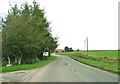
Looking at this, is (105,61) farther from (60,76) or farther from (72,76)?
(60,76)

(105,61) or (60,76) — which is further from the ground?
(60,76)

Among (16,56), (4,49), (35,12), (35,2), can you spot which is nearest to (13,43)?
(4,49)

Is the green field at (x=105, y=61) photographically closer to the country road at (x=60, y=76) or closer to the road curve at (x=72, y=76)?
the road curve at (x=72, y=76)

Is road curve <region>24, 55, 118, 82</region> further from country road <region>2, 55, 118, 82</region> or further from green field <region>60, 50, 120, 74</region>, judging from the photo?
green field <region>60, 50, 120, 74</region>

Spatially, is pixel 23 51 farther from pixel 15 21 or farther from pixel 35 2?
pixel 35 2

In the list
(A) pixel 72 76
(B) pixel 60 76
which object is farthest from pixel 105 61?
(B) pixel 60 76

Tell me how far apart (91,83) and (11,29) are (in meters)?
31.4

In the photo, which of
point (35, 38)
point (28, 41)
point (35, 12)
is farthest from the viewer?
point (35, 12)

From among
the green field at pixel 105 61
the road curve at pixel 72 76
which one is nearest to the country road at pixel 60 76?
the road curve at pixel 72 76

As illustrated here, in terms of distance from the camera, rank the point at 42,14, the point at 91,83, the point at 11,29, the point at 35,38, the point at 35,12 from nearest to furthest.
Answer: the point at 91,83
the point at 11,29
the point at 35,38
the point at 35,12
the point at 42,14

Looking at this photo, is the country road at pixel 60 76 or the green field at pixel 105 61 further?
the green field at pixel 105 61

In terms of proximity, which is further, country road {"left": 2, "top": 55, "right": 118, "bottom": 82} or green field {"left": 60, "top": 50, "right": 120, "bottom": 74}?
green field {"left": 60, "top": 50, "right": 120, "bottom": 74}

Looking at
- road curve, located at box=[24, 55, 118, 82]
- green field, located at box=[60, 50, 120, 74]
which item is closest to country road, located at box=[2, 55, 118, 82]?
road curve, located at box=[24, 55, 118, 82]

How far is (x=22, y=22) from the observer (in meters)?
50.7
